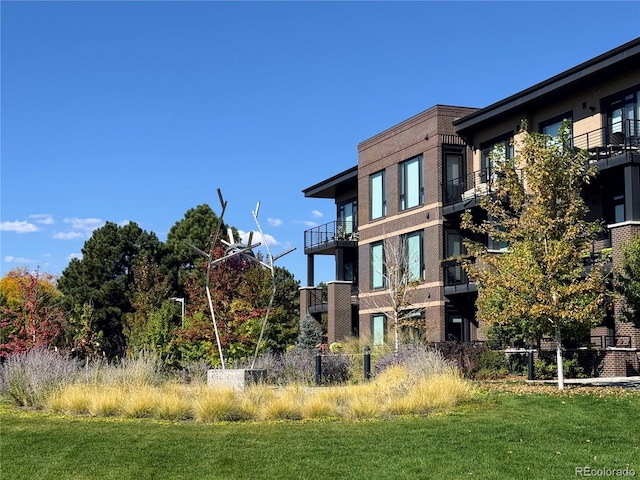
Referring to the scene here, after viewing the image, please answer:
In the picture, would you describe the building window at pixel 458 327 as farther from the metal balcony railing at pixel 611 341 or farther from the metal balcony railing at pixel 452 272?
the metal balcony railing at pixel 611 341

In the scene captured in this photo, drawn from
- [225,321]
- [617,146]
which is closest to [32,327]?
[225,321]

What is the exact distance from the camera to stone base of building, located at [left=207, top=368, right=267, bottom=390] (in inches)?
723

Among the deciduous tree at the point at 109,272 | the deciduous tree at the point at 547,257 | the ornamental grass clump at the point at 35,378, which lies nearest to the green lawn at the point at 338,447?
the ornamental grass clump at the point at 35,378

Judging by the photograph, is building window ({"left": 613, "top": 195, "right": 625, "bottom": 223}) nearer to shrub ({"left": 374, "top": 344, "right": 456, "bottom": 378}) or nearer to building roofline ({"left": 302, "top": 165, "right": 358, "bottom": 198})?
shrub ({"left": 374, "top": 344, "right": 456, "bottom": 378})

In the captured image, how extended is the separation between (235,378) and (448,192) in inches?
753

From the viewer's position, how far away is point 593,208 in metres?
28.4

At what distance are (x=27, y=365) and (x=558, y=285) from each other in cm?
1249

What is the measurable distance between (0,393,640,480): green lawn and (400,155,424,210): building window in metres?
22.8

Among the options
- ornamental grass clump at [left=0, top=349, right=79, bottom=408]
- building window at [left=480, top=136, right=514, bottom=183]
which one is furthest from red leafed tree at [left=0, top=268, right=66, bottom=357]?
building window at [left=480, top=136, right=514, bottom=183]

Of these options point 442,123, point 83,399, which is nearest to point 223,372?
point 83,399

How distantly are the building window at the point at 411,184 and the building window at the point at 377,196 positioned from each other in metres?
1.77

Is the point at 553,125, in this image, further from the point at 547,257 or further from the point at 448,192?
the point at 547,257

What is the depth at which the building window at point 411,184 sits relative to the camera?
3684 centimetres

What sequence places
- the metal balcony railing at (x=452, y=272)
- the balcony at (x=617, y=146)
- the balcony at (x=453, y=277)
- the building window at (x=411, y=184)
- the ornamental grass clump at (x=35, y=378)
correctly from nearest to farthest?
the ornamental grass clump at (x=35, y=378), the balcony at (x=617, y=146), the balcony at (x=453, y=277), the metal balcony railing at (x=452, y=272), the building window at (x=411, y=184)
